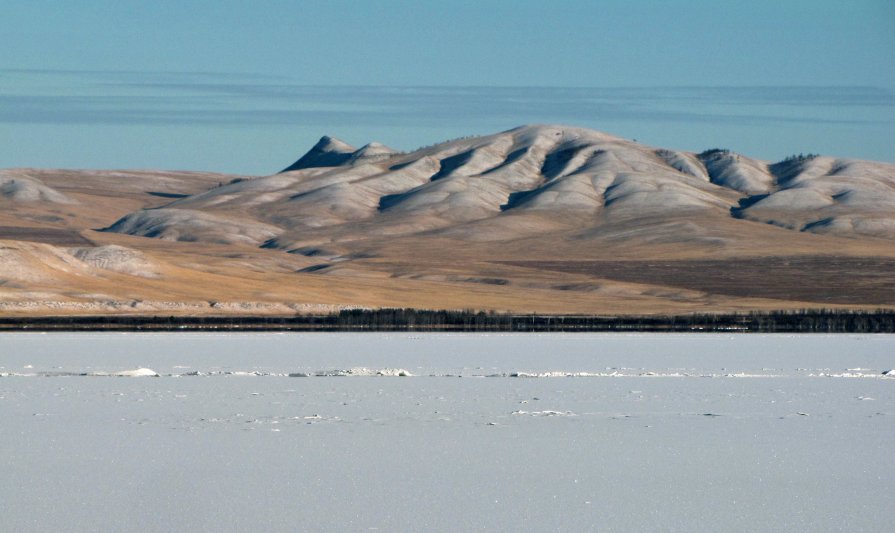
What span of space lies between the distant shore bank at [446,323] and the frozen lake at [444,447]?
3216 centimetres

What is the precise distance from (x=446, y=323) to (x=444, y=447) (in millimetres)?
57953

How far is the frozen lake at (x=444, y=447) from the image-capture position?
1895 centimetres

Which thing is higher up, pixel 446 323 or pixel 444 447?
pixel 444 447

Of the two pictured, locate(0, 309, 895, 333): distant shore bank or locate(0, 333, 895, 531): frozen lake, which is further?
locate(0, 309, 895, 333): distant shore bank

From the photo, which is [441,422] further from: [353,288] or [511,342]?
[353,288]

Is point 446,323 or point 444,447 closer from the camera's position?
point 444,447

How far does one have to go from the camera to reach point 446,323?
82.6 meters

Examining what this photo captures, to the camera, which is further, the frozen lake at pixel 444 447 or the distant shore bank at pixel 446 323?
the distant shore bank at pixel 446 323

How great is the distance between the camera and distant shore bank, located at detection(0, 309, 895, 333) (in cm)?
7700

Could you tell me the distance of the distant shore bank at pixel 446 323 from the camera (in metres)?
77.0

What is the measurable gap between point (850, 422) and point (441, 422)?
818 centimetres

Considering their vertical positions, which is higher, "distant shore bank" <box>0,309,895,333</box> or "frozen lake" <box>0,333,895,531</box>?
"frozen lake" <box>0,333,895,531</box>

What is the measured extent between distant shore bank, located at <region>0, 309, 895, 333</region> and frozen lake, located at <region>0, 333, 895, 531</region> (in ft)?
106

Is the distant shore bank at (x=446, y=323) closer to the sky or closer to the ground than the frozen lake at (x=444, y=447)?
closer to the ground
